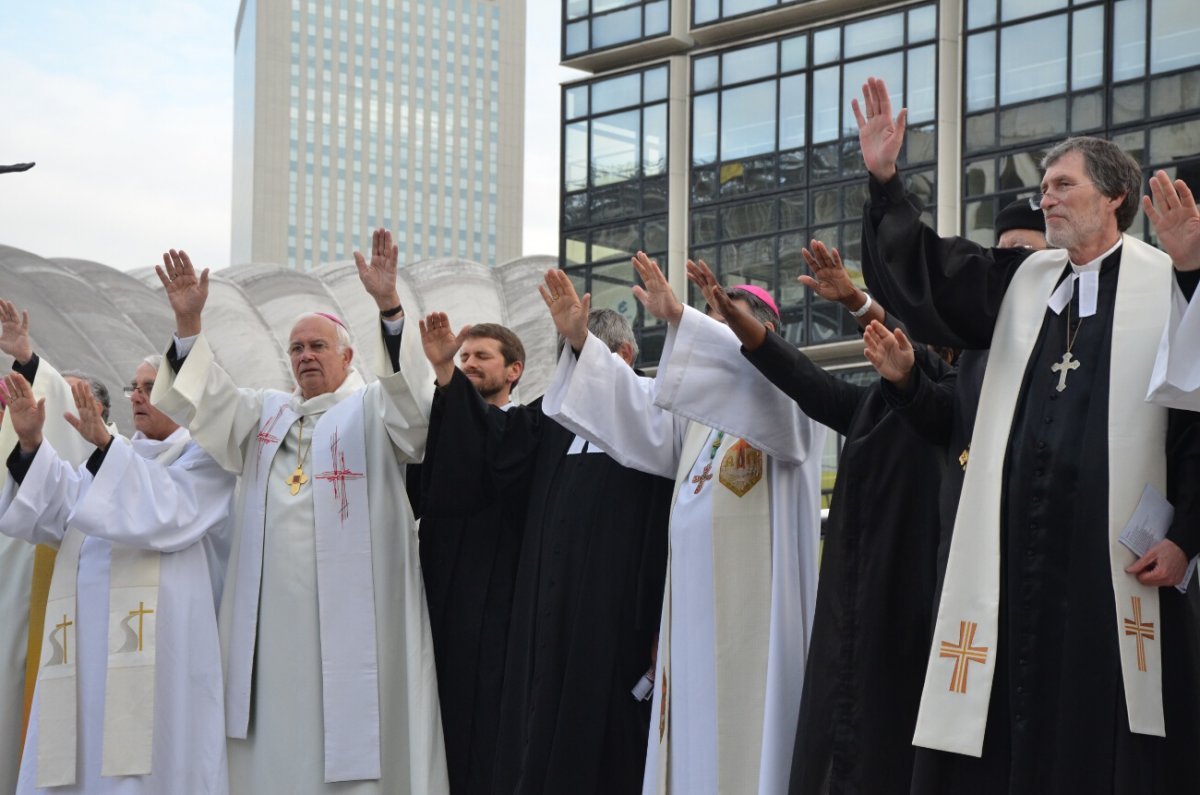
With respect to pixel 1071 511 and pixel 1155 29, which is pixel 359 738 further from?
pixel 1155 29

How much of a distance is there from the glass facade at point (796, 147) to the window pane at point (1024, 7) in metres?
1.69

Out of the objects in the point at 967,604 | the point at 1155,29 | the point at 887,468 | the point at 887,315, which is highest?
the point at 1155,29

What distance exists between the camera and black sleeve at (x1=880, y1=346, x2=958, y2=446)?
5492 millimetres

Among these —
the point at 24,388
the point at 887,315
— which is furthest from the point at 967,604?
the point at 24,388

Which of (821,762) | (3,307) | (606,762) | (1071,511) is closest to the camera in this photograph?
(1071,511)

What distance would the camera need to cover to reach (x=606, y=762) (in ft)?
22.5

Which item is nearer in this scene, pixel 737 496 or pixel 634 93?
pixel 737 496

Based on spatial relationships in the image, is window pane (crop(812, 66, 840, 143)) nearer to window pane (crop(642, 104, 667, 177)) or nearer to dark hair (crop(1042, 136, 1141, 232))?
window pane (crop(642, 104, 667, 177))

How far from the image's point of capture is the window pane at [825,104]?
36.7 meters

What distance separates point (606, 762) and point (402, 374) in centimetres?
181

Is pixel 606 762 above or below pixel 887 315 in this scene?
below

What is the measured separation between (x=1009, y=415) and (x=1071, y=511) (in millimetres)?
373

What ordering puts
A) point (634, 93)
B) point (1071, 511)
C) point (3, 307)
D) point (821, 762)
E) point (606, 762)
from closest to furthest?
point (1071, 511)
point (821, 762)
point (606, 762)
point (3, 307)
point (634, 93)

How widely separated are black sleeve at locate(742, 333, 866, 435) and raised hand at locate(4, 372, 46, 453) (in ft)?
11.3
